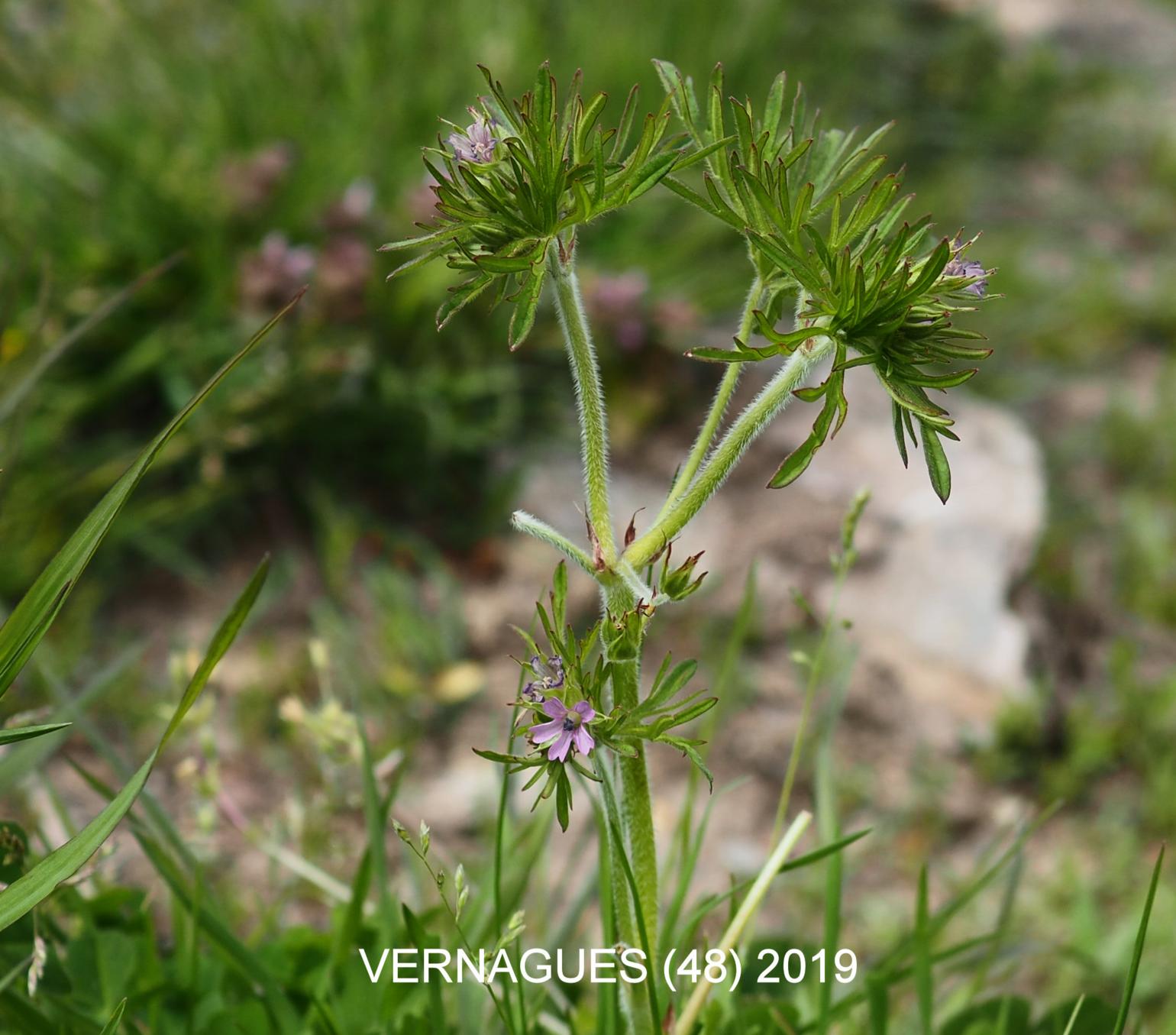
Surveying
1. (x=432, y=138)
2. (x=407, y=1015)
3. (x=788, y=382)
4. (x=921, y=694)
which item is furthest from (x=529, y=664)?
(x=432, y=138)

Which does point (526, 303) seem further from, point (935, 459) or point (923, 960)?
point (923, 960)

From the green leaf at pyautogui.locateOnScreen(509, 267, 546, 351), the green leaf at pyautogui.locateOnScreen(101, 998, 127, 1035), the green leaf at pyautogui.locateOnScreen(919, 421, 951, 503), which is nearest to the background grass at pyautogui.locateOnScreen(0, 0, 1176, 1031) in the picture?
the green leaf at pyautogui.locateOnScreen(101, 998, 127, 1035)

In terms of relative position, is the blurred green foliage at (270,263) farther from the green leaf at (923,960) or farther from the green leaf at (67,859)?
the green leaf at (923,960)

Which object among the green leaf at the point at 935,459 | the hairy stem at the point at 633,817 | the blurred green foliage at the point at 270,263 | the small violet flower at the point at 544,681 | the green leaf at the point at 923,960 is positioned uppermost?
the blurred green foliage at the point at 270,263

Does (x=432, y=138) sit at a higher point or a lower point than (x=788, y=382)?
higher

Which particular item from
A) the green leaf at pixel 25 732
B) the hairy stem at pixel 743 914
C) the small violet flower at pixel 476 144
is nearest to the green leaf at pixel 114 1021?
the green leaf at pixel 25 732

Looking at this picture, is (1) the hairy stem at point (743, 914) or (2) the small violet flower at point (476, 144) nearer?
(2) the small violet flower at point (476, 144)

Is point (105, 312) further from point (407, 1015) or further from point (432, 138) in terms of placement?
point (432, 138)

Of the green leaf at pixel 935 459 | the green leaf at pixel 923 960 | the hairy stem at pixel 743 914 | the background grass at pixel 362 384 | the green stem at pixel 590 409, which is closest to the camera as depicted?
the green leaf at pixel 935 459
